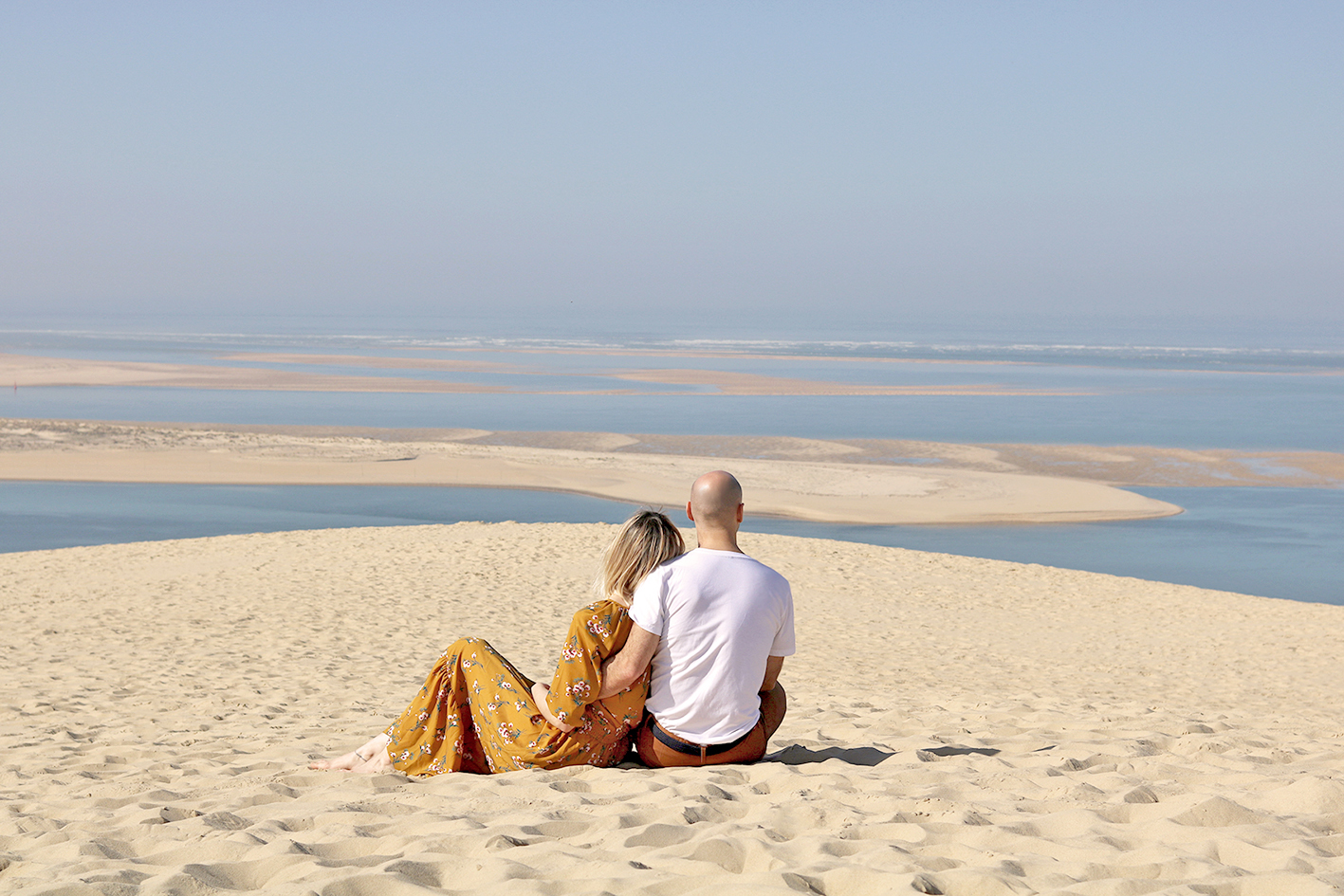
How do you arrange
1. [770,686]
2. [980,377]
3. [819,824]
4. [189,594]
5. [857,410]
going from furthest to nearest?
[980,377] < [857,410] < [189,594] < [770,686] < [819,824]

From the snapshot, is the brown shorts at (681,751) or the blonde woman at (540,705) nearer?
the blonde woman at (540,705)

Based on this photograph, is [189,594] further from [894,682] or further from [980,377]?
[980,377]

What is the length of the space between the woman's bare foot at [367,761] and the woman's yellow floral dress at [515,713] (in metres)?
0.05

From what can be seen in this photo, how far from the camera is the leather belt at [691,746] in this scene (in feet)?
14.5

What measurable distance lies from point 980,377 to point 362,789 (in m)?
58.5

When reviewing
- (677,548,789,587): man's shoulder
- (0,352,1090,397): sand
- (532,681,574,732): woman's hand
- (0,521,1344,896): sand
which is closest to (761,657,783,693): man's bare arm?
(0,521,1344,896): sand

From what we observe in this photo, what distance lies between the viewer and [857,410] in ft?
132

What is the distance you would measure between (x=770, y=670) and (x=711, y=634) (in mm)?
425

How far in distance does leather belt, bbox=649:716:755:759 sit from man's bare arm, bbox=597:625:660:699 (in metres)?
0.41

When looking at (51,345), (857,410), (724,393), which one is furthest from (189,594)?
(51,345)

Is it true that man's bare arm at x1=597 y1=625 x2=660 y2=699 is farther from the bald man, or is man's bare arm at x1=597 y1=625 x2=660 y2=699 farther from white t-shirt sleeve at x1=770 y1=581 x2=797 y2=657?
white t-shirt sleeve at x1=770 y1=581 x2=797 y2=657

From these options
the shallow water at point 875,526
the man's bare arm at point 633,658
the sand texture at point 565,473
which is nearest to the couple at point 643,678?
the man's bare arm at point 633,658

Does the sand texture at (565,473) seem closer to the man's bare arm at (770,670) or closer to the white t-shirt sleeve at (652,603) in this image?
the man's bare arm at (770,670)

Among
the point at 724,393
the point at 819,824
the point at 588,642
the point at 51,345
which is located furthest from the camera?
the point at 51,345
